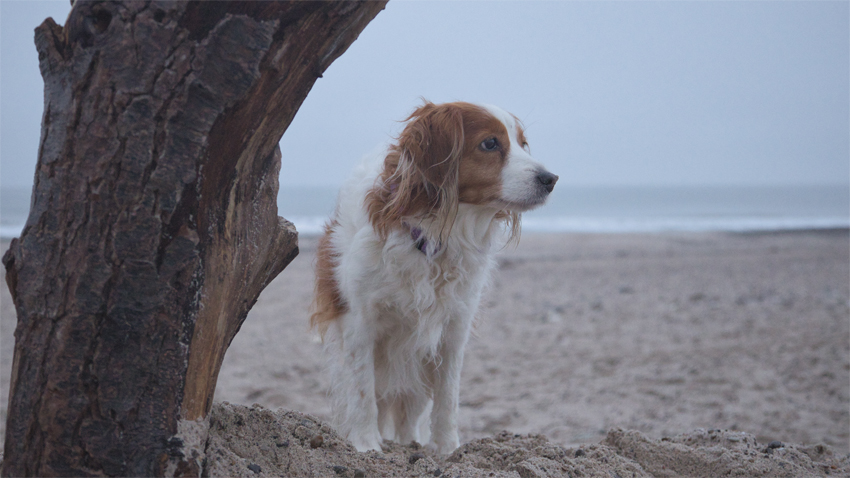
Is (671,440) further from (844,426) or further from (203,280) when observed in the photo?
(203,280)

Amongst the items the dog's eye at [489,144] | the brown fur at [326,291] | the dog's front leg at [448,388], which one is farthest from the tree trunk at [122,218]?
the dog's front leg at [448,388]

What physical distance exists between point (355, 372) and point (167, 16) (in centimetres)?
199

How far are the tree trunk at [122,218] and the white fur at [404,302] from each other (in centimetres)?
133

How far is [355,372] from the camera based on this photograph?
9.86 ft

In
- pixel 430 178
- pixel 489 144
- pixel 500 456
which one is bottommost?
pixel 500 456

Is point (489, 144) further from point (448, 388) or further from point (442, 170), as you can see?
point (448, 388)

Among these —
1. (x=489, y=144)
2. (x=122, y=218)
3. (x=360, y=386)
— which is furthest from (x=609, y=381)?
(x=122, y=218)

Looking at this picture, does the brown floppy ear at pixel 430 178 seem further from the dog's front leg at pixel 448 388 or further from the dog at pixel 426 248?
the dog's front leg at pixel 448 388

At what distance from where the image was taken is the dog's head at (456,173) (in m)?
2.87

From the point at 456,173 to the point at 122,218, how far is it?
171 centimetres

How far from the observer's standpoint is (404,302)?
2.91 meters

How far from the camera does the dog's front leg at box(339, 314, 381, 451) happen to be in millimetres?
2945

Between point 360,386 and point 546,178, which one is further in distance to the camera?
point 360,386

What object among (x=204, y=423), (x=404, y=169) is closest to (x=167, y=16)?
(x=204, y=423)
